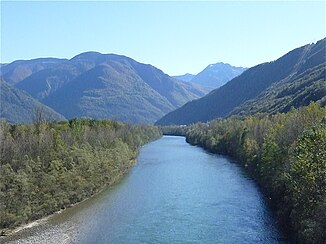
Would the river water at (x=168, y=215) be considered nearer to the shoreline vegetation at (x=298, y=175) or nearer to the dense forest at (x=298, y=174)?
the shoreline vegetation at (x=298, y=175)

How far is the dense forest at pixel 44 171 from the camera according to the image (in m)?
46.7

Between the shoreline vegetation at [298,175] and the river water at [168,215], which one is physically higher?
the shoreline vegetation at [298,175]

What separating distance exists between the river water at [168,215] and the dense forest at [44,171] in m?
2.10

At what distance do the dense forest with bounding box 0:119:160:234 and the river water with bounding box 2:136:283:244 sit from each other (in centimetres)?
210

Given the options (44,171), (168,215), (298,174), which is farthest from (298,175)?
(44,171)

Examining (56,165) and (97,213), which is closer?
(97,213)

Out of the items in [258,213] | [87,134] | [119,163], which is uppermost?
[87,134]

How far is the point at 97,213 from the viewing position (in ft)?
171

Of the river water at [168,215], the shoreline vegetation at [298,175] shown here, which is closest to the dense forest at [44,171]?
the river water at [168,215]

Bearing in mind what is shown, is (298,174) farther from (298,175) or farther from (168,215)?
(168,215)

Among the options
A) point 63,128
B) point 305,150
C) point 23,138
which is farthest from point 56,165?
point 305,150

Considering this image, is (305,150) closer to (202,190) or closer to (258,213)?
(258,213)

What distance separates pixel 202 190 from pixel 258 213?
16.5 metres

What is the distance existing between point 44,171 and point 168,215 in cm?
1787
